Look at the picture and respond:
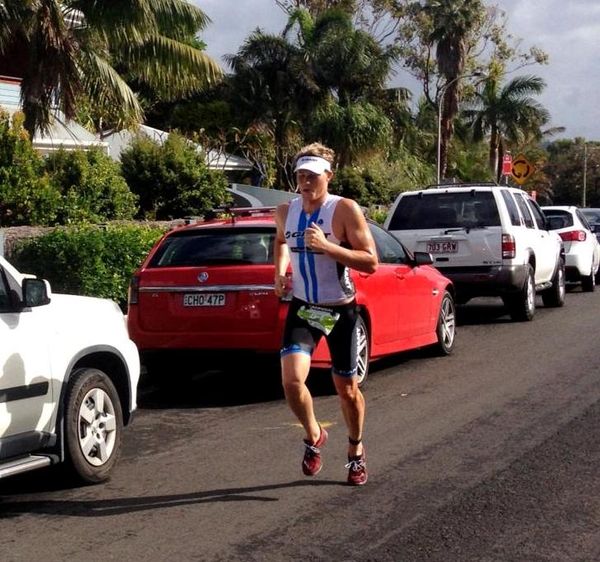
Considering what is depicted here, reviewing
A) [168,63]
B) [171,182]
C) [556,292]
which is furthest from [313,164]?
[171,182]

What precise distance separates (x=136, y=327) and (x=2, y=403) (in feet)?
12.3

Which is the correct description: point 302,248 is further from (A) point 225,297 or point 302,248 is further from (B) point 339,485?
(A) point 225,297

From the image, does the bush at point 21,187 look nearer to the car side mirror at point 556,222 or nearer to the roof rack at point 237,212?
the roof rack at point 237,212

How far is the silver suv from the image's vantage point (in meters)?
14.3

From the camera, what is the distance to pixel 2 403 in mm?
5680

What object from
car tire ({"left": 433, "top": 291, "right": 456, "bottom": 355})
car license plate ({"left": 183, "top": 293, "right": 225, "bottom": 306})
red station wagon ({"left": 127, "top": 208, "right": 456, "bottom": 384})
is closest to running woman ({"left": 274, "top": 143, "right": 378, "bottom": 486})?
red station wagon ({"left": 127, "top": 208, "right": 456, "bottom": 384})

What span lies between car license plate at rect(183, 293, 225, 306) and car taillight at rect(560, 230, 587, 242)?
37.9ft

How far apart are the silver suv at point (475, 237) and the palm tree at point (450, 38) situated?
112 ft

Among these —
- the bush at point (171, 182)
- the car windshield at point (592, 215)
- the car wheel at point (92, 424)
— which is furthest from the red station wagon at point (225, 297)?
the car windshield at point (592, 215)

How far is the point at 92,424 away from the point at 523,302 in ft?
30.2

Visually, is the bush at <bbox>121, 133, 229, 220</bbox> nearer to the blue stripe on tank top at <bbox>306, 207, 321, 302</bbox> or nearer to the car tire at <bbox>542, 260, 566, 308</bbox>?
the car tire at <bbox>542, 260, 566, 308</bbox>

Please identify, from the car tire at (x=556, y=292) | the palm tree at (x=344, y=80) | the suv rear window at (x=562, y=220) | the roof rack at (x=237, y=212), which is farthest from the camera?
the palm tree at (x=344, y=80)

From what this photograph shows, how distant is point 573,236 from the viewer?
19312mm

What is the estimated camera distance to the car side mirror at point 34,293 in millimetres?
5977
